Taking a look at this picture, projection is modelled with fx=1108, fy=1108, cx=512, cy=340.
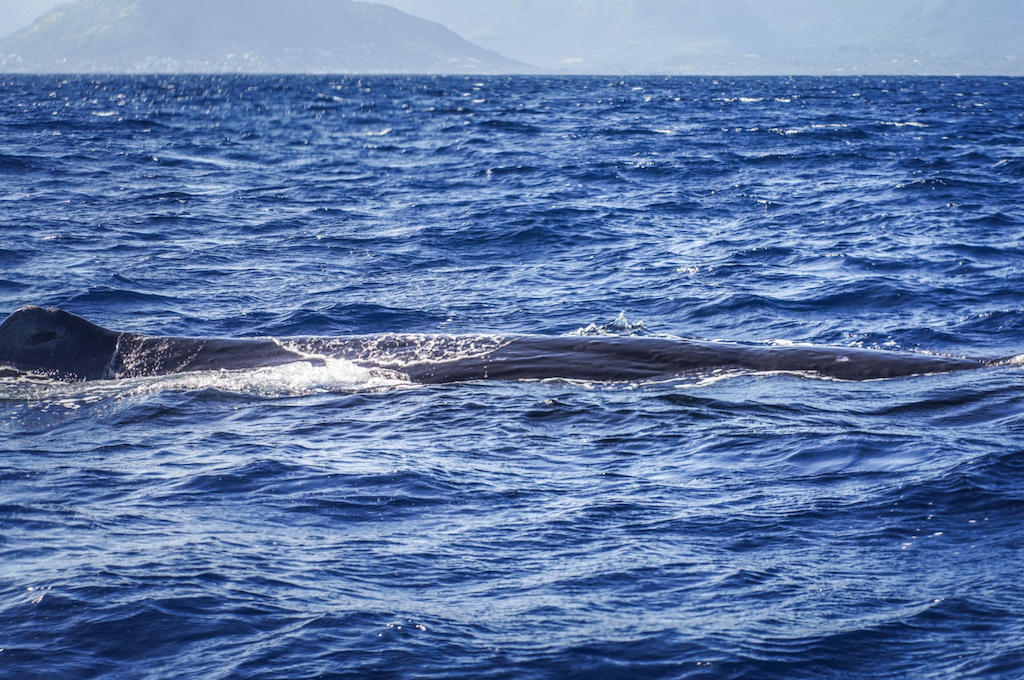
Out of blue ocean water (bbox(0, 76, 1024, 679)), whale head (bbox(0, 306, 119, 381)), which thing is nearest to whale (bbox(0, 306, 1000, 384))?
whale head (bbox(0, 306, 119, 381))

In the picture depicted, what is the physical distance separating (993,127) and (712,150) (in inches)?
616

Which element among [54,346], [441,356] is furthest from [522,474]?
[54,346]

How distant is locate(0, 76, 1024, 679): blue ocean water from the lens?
4934mm

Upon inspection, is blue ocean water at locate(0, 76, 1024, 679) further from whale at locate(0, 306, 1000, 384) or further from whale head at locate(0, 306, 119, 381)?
whale head at locate(0, 306, 119, 381)

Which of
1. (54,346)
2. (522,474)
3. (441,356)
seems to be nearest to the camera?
(522,474)

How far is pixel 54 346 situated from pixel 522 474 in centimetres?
553

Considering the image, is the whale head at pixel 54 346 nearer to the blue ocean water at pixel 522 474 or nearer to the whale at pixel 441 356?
the whale at pixel 441 356

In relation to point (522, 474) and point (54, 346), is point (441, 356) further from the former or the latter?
point (54, 346)

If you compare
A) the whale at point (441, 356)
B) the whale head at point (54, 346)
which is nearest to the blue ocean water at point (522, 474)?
the whale at point (441, 356)

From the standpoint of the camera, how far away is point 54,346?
34.7ft

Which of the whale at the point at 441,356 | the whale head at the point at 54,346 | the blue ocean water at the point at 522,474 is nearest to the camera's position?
the blue ocean water at the point at 522,474

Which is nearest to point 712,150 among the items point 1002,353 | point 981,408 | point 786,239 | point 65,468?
point 786,239

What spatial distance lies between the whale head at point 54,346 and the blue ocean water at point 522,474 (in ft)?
1.48

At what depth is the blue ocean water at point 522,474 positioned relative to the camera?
4.93 m
